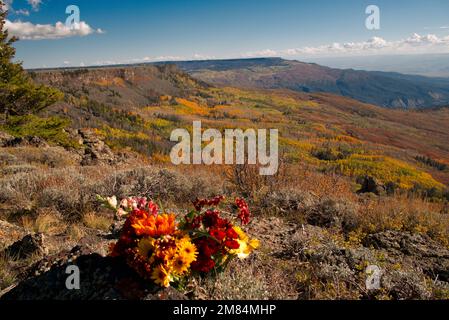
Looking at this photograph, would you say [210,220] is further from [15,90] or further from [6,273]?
[15,90]

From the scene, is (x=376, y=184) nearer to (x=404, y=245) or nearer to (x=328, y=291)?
(x=404, y=245)

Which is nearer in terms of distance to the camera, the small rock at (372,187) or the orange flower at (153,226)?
the orange flower at (153,226)

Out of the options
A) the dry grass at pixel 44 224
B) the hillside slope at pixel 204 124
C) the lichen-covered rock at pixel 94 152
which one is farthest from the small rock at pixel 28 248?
the hillside slope at pixel 204 124

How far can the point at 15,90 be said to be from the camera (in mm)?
13641

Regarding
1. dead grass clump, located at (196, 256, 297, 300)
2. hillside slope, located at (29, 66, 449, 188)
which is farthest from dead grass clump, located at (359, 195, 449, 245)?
hillside slope, located at (29, 66, 449, 188)

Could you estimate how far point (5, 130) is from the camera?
13.4m

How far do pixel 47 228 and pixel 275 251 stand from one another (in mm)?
2932

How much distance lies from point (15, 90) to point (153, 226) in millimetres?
13939

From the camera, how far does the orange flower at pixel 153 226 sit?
2227mm

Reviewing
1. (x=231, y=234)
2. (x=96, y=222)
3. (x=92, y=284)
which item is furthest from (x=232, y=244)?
(x=96, y=222)

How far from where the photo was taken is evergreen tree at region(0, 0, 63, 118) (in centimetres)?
1336

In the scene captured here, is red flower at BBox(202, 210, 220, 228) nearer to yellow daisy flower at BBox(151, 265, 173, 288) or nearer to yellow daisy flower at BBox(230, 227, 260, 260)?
yellow daisy flower at BBox(230, 227, 260, 260)

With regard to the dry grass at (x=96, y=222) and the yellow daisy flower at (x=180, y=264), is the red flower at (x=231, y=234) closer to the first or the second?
the yellow daisy flower at (x=180, y=264)

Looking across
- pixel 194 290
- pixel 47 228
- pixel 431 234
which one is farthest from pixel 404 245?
pixel 47 228
